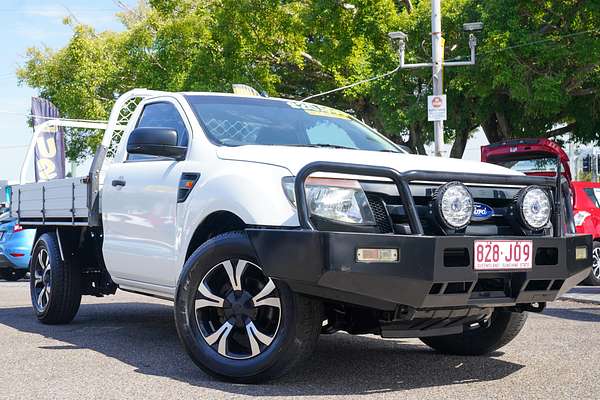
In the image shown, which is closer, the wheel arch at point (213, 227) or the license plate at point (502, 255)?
the license plate at point (502, 255)

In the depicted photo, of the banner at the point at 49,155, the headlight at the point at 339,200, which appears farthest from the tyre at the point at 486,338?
the banner at the point at 49,155

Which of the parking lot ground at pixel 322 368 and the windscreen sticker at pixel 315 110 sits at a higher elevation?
the windscreen sticker at pixel 315 110

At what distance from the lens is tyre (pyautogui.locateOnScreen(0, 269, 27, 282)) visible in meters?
16.8

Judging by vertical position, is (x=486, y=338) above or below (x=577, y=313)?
above

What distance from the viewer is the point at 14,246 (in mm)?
16062

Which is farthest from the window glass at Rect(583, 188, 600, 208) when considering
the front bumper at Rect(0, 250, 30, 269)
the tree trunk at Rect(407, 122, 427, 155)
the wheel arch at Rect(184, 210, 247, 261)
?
the tree trunk at Rect(407, 122, 427, 155)

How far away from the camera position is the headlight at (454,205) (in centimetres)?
448

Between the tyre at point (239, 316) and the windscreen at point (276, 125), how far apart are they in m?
0.93

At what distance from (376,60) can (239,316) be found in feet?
66.8

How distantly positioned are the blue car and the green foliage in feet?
20.3

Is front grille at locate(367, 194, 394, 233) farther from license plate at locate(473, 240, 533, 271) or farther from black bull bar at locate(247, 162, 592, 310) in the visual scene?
license plate at locate(473, 240, 533, 271)

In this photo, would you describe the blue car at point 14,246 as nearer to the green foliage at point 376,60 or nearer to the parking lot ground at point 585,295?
the green foliage at point 376,60

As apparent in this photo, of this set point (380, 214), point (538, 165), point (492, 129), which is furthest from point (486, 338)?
point (492, 129)

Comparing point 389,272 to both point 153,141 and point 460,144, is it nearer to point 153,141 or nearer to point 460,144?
point 153,141
